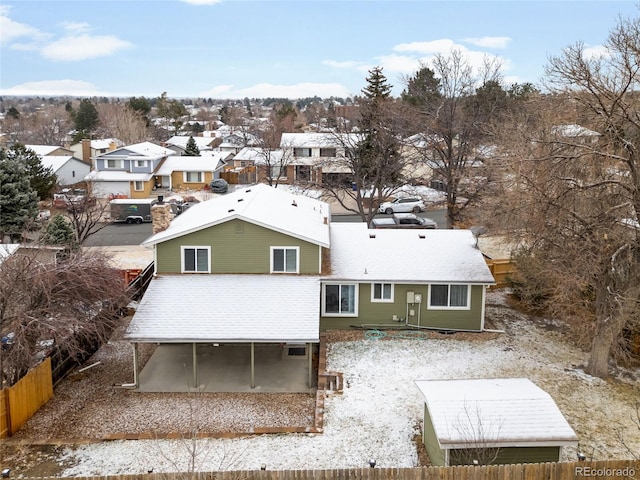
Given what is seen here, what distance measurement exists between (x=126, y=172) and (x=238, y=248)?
4058 cm

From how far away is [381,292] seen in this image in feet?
72.9

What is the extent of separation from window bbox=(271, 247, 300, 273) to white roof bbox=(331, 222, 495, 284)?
157cm

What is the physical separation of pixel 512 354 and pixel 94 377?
1442cm

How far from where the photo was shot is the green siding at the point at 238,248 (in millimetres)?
21359

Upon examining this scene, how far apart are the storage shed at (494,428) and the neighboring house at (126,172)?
47.3 meters

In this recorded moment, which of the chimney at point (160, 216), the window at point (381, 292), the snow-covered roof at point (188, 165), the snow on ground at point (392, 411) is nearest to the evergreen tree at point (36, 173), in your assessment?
the snow-covered roof at point (188, 165)

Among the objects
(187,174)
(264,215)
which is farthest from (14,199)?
(187,174)

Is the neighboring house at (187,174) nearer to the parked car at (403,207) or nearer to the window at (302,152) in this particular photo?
the window at (302,152)

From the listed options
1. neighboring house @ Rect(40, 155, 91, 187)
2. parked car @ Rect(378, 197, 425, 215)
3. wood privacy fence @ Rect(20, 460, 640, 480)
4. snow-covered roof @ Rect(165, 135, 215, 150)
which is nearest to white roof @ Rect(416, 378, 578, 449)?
wood privacy fence @ Rect(20, 460, 640, 480)

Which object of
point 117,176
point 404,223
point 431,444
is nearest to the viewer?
point 431,444

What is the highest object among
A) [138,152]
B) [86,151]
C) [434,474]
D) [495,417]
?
[86,151]

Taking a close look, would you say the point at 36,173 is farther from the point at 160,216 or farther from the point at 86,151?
the point at 86,151

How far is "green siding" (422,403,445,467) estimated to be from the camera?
13.0 metres

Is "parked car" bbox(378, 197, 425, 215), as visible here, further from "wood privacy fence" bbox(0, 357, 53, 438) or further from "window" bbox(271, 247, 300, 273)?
"wood privacy fence" bbox(0, 357, 53, 438)
